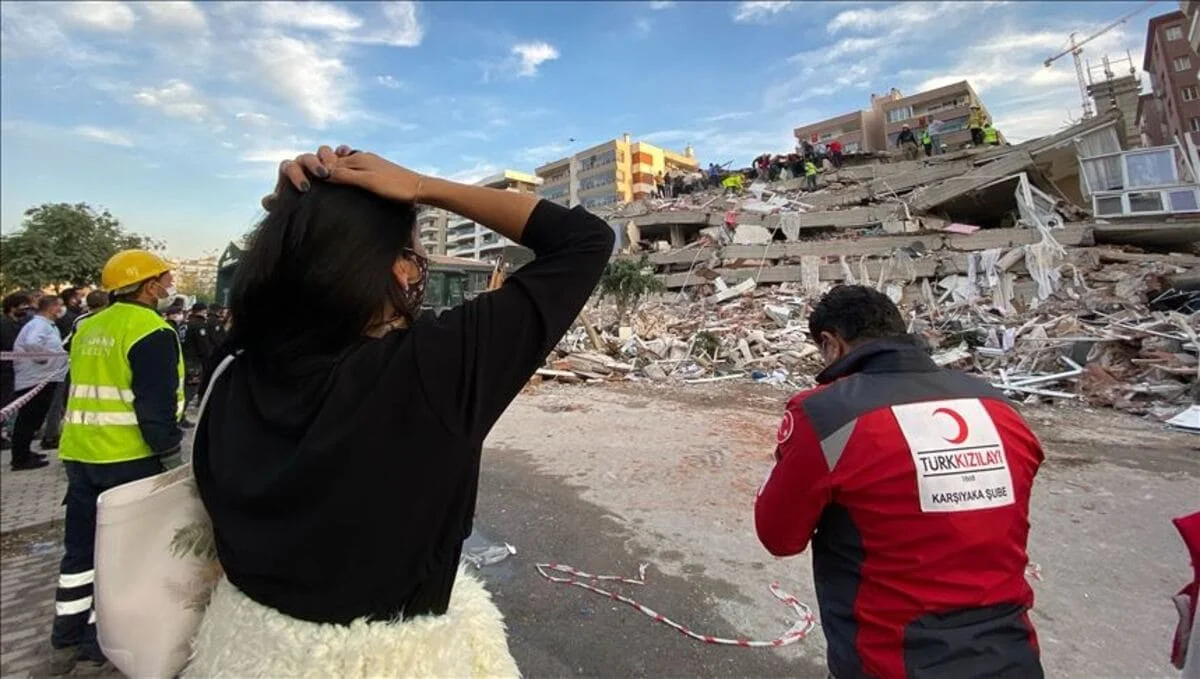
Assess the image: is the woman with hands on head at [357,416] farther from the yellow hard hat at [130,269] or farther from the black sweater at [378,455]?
the yellow hard hat at [130,269]

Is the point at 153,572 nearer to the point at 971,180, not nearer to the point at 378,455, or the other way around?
the point at 378,455

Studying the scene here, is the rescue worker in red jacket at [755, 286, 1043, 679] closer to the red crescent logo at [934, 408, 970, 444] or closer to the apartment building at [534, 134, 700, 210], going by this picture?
the red crescent logo at [934, 408, 970, 444]

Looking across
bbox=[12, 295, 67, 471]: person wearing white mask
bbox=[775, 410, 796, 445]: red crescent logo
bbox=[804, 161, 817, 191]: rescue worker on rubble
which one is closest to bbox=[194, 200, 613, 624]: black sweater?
bbox=[775, 410, 796, 445]: red crescent logo

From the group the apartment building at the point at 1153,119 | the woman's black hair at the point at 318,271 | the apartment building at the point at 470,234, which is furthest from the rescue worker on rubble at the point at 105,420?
the apartment building at the point at 470,234

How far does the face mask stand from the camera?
40.2 inches

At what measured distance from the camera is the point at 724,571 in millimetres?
3674

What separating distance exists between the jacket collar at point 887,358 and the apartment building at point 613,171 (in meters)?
67.6

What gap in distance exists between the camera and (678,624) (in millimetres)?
3062

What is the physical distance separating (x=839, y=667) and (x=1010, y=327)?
Result: 13.5 metres

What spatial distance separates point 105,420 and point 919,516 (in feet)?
11.9

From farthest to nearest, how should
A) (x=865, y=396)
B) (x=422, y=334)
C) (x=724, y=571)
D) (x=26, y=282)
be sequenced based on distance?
(x=26, y=282)
(x=724, y=571)
(x=865, y=396)
(x=422, y=334)

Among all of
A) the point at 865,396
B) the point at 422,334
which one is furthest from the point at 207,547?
the point at 865,396

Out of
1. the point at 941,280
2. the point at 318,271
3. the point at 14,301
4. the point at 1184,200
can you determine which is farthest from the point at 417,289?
the point at 1184,200

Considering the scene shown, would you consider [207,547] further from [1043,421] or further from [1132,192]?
[1132,192]
